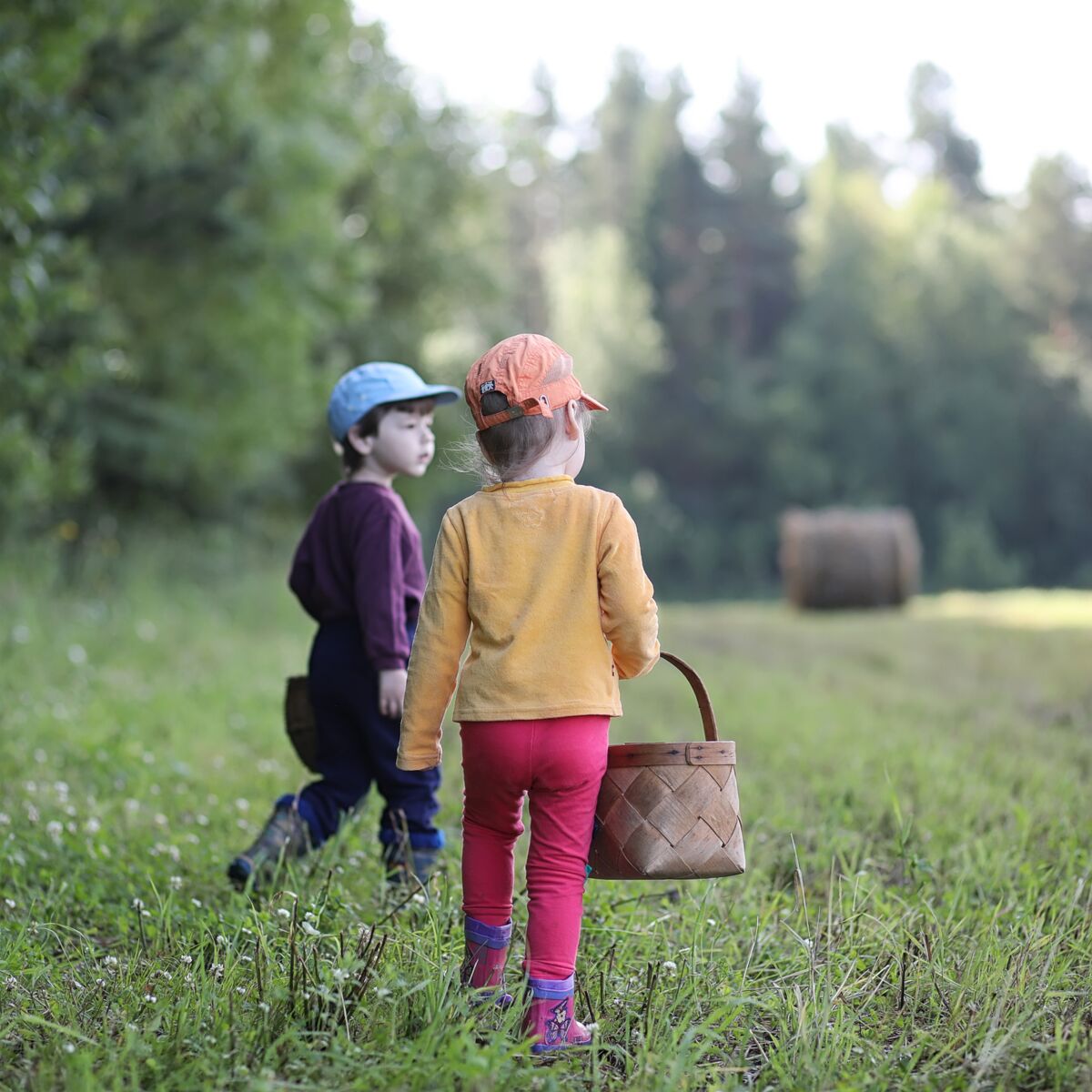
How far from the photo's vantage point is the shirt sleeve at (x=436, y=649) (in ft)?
9.20

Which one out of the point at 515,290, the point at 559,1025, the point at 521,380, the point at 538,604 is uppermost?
the point at 515,290


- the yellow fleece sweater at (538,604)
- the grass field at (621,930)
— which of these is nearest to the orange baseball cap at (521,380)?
the yellow fleece sweater at (538,604)

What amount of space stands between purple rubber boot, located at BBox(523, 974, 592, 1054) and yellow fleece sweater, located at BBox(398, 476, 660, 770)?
1.75ft

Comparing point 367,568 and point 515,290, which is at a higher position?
point 515,290

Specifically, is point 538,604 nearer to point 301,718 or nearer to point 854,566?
point 301,718

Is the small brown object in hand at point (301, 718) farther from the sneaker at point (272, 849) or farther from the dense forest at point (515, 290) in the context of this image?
the dense forest at point (515, 290)

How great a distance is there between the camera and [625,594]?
2.73 meters

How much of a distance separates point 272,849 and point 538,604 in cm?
139

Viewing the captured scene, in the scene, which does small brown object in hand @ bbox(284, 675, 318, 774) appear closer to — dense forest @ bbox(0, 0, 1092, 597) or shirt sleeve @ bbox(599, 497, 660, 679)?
shirt sleeve @ bbox(599, 497, 660, 679)

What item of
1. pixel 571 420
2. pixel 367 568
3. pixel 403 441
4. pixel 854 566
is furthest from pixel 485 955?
pixel 854 566

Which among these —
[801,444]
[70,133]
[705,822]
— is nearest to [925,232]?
[801,444]

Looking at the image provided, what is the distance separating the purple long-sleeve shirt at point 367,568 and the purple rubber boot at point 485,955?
1.02 metres

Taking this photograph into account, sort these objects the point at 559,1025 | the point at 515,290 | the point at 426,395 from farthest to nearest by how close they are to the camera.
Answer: the point at 515,290 < the point at 426,395 < the point at 559,1025

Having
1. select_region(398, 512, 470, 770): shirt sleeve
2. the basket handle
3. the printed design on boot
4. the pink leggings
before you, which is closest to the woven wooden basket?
the pink leggings
